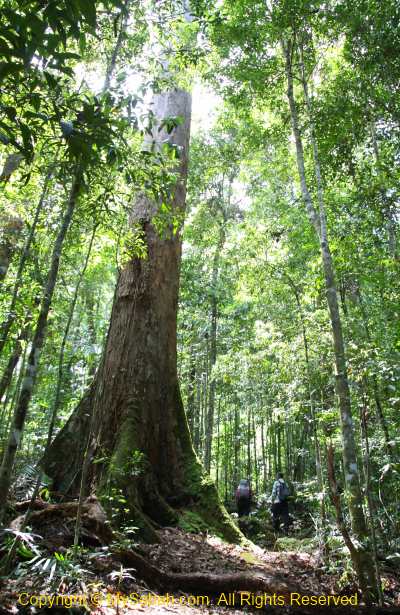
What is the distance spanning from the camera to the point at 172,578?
3900mm

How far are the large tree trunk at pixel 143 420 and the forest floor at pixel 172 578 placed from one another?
0.58 metres

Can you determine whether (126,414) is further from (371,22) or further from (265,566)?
(371,22)

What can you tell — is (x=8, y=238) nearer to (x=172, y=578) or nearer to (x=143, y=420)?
(x=143, y=420)

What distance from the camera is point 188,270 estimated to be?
1355 cm

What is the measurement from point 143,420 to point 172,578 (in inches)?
85.8

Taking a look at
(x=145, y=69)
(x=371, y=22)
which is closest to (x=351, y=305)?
(x=371, y=22)

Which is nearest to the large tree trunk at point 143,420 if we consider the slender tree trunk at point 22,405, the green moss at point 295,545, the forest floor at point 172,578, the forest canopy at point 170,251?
the forest canopy at point 170,251

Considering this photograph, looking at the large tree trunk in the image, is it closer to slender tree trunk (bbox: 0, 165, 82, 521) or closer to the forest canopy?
the forest canopy

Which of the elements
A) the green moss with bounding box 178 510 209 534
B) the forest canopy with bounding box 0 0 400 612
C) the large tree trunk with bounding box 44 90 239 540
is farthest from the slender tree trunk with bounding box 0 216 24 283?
the green moss with bounding box 178 510 209 534

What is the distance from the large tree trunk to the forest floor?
0.58 m

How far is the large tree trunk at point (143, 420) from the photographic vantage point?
208 inches

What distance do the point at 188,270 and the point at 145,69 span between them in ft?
29.9

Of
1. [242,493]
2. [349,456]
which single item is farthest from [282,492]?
[349,456]

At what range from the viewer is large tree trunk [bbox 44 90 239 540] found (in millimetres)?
5289
